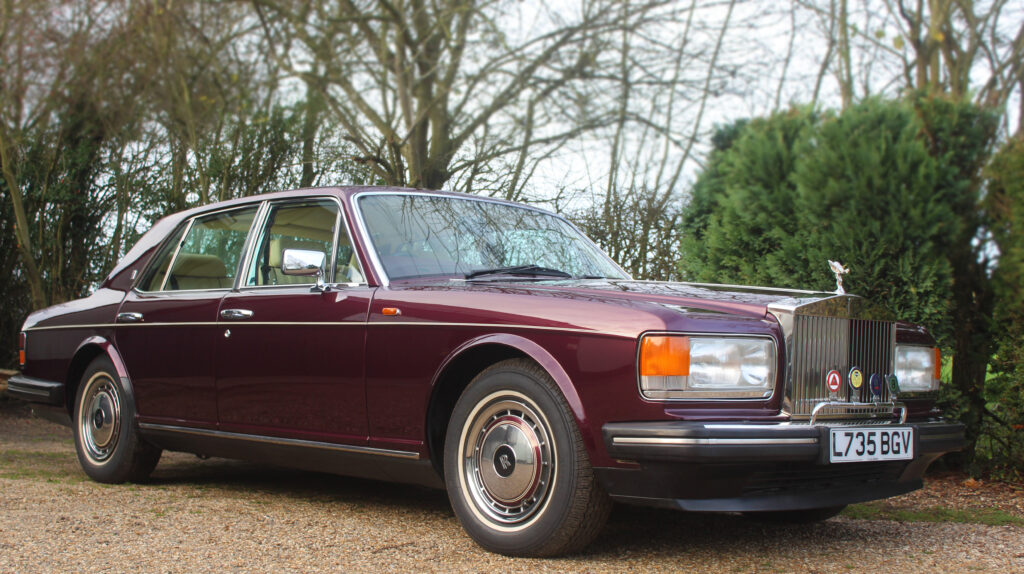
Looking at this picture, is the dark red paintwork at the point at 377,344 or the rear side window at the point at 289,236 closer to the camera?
the dark red paintwork at the point at 377,344

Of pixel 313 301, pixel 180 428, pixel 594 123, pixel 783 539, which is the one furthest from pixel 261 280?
pixel 594 123

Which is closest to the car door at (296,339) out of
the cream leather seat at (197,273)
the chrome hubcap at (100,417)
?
the cream leather seat at (197,273)

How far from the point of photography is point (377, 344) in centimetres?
417

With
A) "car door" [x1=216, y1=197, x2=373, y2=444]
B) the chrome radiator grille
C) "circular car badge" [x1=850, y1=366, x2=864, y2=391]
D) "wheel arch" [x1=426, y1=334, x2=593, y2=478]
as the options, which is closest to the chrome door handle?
"car door" [x1=216, y1=197, x2=373, y2=444]

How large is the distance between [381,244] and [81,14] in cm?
1101

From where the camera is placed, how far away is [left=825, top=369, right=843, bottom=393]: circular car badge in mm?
3600

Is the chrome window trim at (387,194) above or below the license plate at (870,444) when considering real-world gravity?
above

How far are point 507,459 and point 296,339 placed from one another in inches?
55.0

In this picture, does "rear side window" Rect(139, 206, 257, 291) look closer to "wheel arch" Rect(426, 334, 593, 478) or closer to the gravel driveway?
the gravel driveway

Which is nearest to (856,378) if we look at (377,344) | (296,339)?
(377,344)

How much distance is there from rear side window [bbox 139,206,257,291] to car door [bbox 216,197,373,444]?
0.67ft

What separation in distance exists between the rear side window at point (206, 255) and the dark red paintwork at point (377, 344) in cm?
10

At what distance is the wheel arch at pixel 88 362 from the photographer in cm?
556

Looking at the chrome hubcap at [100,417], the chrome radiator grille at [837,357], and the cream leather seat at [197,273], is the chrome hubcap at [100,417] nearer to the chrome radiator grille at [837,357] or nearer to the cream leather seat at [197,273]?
the cream leather seat at [197,273]
